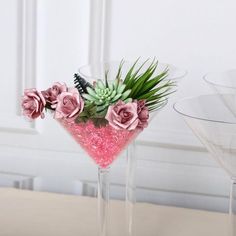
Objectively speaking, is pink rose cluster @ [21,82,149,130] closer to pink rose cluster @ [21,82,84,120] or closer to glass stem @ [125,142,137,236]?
pink rose cluster @ [21,82,84,120]

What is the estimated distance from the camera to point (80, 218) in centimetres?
116

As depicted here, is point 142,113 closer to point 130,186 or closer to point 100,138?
point 100,138

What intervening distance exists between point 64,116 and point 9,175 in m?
0.58

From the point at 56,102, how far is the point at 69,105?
0.03 m

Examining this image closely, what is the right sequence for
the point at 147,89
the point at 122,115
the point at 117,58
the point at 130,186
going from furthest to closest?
the point at 117,58, the point at 130,186, the point at 147,89, the point at 122,115

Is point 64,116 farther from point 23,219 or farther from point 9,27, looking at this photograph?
point 9,27

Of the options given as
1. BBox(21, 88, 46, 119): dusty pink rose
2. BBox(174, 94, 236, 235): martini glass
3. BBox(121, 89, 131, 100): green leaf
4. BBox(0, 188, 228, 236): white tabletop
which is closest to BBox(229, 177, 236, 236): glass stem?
BBox(174, 94, 236, 235): martini glass

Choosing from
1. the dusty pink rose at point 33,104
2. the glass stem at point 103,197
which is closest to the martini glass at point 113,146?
the glass stem at point 103,197

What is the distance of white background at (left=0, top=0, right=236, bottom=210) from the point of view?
1245 millimetres

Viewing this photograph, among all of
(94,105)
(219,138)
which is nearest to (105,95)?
(94,105)

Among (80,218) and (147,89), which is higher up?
(147,89)

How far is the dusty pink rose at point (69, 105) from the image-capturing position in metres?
0.87

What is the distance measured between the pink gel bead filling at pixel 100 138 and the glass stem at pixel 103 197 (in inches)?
1.1

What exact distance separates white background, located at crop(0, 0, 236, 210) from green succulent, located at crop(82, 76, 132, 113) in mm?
385
